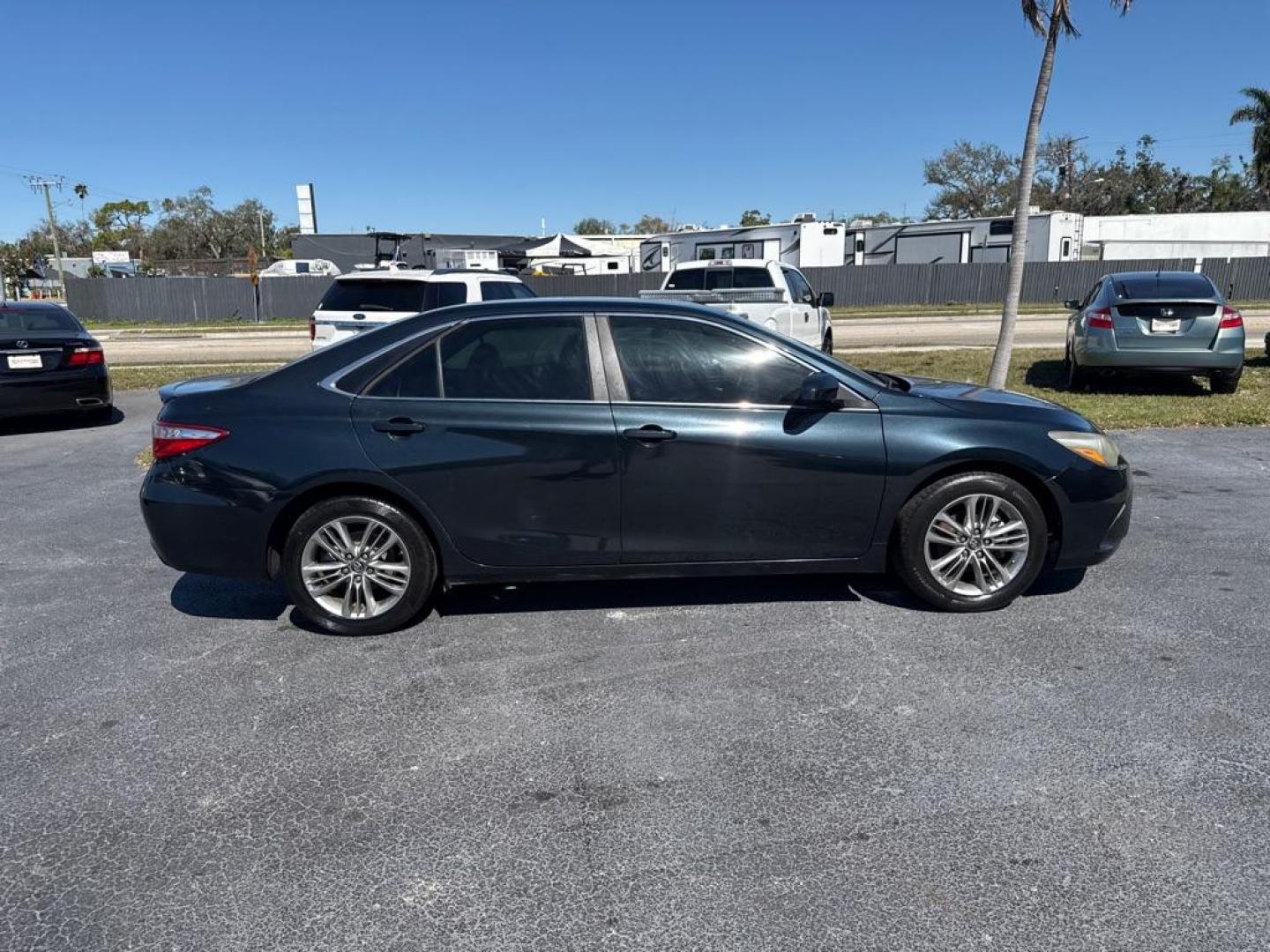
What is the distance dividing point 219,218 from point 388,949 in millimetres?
97107

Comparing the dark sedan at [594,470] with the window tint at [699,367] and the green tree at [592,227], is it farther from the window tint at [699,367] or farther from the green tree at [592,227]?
the green tree at [592,227]

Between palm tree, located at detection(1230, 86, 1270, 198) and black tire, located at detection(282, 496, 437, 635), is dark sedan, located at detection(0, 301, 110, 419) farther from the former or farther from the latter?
palm tree, located at detection(1230, 86, 1270, 198)

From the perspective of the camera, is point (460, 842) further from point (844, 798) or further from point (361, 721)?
point (844, 798)

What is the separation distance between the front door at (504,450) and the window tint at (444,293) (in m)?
6.43

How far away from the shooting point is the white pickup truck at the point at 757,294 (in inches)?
501

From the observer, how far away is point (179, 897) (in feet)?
8.73

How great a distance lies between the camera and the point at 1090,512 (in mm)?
4609

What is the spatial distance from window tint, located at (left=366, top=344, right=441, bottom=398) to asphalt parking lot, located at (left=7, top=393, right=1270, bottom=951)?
46.9 inches

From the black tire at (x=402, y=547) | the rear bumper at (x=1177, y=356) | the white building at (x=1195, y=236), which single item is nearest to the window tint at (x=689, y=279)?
the rear bumper at (x=1177, y=356)

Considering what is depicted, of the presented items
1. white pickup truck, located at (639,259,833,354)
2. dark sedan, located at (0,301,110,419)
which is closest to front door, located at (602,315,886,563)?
white pickup truck, located at (639,259,833,354)

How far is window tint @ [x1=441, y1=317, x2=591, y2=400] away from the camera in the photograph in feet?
14.9

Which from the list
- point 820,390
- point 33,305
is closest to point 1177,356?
point 820,390

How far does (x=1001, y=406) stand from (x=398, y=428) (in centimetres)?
303

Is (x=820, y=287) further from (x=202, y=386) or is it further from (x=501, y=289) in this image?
(x=202, y=386)
